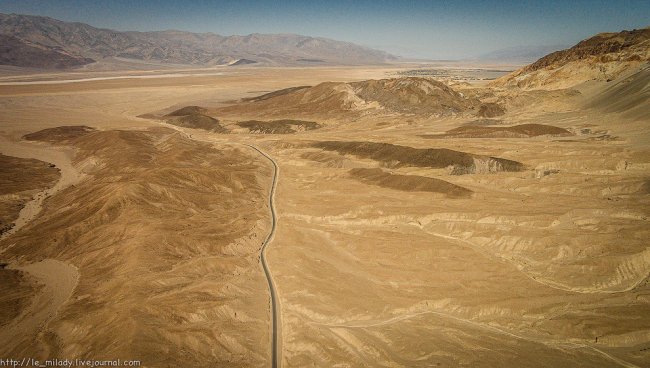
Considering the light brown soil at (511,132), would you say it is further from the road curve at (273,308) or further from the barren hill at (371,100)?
the road curve at (273,308)

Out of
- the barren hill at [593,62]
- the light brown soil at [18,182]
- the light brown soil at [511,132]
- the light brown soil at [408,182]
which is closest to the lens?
the light brown soil at [18,182]

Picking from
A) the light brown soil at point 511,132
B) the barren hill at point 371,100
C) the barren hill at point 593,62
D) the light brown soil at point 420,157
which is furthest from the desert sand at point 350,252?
the barren hill at point 593,62

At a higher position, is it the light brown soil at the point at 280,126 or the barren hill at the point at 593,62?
the barren hill at the point at 593,62

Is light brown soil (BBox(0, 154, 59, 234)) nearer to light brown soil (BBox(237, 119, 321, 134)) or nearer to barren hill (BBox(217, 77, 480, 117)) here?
light brown soil (BBox(237, 119, 321, 134))

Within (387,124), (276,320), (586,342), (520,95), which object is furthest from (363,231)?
(520,95)

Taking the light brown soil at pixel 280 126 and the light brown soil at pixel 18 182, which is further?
the light brown soil at pixel 280 126

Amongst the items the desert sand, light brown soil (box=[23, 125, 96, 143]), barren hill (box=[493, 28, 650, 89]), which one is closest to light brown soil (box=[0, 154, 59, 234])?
the desert sand

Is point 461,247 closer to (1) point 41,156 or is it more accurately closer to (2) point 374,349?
(2) point 374,349
